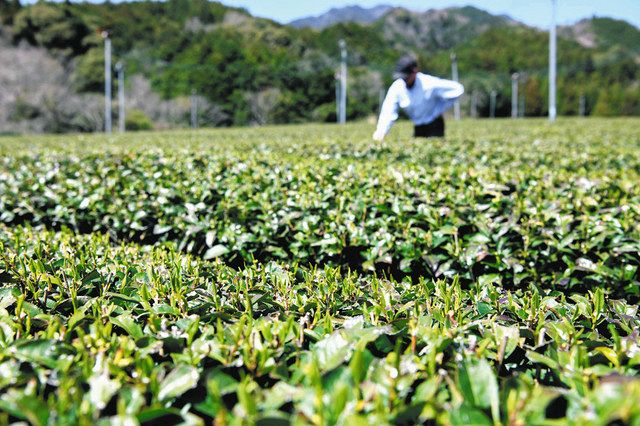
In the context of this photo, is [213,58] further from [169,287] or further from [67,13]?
[169,287]

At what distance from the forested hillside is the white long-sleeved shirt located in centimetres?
4050

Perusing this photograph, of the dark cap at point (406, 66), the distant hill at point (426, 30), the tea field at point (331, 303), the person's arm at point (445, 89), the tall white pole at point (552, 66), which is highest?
the distant hill at point (426, 30)

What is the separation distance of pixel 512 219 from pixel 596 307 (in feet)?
5.24

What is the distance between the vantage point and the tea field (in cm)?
118

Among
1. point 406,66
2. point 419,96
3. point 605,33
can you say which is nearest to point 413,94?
point 419,96

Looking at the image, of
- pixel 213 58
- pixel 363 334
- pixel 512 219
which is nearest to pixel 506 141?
pixel 512 219

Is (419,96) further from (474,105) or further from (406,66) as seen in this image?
(474,105)

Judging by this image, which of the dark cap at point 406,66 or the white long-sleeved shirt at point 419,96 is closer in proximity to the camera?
the dark cap at point 406,66

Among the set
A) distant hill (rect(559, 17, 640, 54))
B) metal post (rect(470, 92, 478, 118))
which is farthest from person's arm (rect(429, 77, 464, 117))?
distant hill (rect(559, 17, 640, 54))

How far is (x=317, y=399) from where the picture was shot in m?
1.09

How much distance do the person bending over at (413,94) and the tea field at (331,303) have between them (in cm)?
319

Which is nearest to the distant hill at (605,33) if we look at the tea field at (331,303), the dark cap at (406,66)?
the dark cap at (406,66)

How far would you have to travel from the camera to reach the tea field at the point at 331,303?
46.3 inches

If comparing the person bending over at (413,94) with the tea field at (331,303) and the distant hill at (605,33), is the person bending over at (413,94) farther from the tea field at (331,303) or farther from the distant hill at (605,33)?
the distant hill at (605,33)
